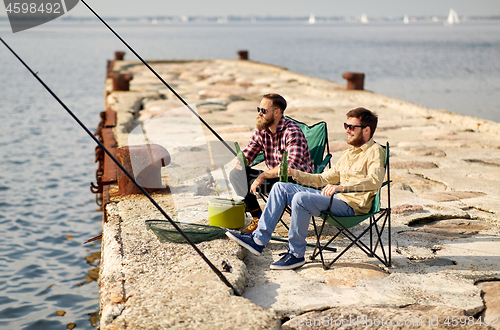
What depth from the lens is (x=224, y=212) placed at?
4.03 metres

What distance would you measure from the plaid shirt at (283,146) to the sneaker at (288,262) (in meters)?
0.73

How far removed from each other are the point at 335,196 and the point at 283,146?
67cm

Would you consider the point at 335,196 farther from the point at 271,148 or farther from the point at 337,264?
the point at 271,148

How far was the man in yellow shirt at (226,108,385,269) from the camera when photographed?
332 cm

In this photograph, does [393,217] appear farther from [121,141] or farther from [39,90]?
[39,90]

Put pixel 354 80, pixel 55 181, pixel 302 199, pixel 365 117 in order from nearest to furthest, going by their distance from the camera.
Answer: pixel 302 199 → pixel 365 117 → pixel 55 181 → pixel 354 80

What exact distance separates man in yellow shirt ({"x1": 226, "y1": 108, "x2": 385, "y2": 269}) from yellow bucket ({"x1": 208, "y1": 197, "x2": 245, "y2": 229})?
49 cm

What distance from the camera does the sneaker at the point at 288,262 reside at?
11.1 ft

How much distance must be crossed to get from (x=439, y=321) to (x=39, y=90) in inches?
955

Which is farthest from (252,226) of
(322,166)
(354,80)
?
(354,80)

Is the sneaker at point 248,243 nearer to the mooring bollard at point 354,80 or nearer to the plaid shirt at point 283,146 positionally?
the plaid shirt at point 283,146

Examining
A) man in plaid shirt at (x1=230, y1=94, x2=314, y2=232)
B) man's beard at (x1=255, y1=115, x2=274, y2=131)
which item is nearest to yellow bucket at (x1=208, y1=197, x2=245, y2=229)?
man in plaid shirt at (x1=230, y1=94, x2=314, y2=232)

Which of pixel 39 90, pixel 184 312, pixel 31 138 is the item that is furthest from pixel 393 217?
pixel 39 90

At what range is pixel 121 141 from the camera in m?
7.05
